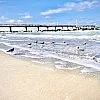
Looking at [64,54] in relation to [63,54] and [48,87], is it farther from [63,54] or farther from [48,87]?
[48,87]

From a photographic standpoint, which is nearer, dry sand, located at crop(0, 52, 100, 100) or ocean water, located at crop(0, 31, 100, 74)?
dry sand, located at crop(0, 52, 100, 100)

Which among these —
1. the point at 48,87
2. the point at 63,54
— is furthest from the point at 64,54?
the point at 48,87

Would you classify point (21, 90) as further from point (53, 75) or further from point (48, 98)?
point (53, 75)

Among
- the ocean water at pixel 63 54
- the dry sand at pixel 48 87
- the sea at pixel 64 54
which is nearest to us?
the dry sand at pixel 48 87

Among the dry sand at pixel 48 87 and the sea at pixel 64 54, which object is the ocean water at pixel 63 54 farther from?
the dry sand at pixel 48 87

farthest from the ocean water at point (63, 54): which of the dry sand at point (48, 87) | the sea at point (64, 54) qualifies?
the dry sand at point (48, 87)

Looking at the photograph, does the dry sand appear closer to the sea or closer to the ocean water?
the sea

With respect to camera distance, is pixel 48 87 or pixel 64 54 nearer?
pixel 48 87

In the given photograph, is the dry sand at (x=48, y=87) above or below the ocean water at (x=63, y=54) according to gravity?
above

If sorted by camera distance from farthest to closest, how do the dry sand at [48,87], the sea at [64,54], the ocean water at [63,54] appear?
the ocean water at [63,54]
the sea at [64,54]
the dry sand at [48,87]

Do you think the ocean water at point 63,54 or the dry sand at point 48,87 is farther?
the ocean water at point 63,54

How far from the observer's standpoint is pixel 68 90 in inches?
154

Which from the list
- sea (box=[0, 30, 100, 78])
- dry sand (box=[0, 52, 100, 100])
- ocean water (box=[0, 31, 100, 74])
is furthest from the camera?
ocean water (box=[0, 31, 100, 74])

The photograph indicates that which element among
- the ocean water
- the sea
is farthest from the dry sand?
the ocean water
